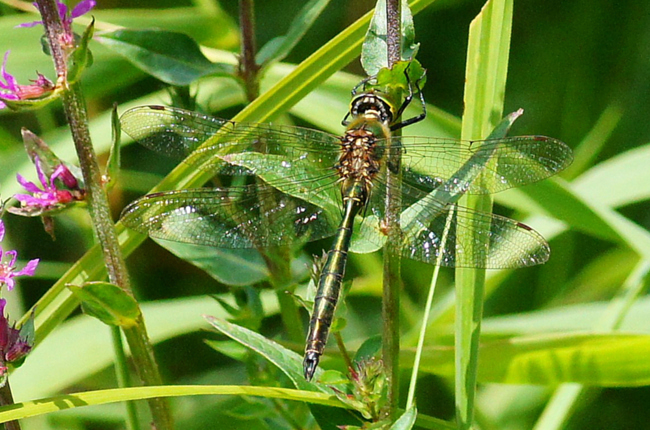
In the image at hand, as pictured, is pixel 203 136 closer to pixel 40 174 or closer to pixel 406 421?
pixel 40 174

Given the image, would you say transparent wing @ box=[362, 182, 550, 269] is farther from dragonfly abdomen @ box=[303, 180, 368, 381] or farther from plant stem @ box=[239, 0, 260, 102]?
plant stem @ box=[239, 0, 260, 102]

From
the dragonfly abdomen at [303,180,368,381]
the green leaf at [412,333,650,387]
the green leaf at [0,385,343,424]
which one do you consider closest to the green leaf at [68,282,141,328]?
the green leaf at [0,385,343,424]

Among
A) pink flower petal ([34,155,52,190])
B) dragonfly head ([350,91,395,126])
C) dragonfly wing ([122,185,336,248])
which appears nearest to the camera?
pink flower petal ([34,155,52,190])

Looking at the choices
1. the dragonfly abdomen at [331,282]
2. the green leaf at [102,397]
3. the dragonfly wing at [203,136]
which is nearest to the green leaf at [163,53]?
the dragonfly wing at [203,136]

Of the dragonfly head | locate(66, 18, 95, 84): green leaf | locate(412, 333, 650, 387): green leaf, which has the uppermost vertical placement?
the dragonfly head

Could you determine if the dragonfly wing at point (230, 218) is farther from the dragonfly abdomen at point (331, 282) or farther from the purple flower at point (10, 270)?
the purple flower at point (10, 270)

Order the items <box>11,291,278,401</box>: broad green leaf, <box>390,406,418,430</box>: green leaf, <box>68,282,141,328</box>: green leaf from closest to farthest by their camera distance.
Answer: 1. <box>390,406,418,430</box>: green leaf
2. <box>68,282,141,328</box>: green leaf
3. <box>11,291,278,401</box>: broad green leaf

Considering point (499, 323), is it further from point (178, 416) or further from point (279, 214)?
point (178, 416)
